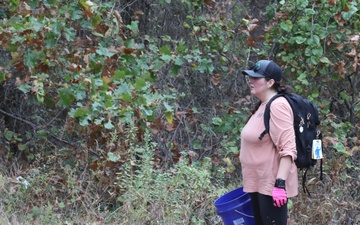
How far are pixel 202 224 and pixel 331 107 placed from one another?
327 cm

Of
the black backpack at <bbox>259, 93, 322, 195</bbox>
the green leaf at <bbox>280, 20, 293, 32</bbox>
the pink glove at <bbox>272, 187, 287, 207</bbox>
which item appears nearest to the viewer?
the pink glove at <bbox>272, 187, 287, 207</bbox>

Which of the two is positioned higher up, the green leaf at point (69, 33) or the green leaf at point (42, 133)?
the green leaf at point (69, 33)

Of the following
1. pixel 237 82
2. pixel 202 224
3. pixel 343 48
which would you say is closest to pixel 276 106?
pixel 202 224

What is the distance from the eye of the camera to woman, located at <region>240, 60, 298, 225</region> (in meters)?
4.51

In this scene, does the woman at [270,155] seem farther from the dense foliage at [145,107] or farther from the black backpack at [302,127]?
the dense foliage at [145,107]

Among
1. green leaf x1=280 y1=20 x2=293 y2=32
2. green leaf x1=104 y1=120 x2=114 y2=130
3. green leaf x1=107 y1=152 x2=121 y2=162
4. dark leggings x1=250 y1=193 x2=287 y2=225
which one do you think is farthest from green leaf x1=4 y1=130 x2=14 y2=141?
dark leggings x1=250 y1=193 x2=287 y2=225

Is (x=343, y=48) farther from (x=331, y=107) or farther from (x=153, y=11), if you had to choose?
(x=153, y=11)

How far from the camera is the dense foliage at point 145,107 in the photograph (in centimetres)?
625

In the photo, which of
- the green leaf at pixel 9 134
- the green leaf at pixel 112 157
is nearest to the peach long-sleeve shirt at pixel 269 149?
the green leaf at pixel 112 157

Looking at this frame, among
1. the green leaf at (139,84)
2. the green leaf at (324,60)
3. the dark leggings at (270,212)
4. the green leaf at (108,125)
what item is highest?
the dark leggings at (270,212)

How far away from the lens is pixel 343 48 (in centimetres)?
800

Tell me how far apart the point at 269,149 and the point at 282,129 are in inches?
8.2

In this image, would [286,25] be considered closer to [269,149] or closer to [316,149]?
[316,149]

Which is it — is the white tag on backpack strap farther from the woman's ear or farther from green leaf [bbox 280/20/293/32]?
green leaf [bbox 280/20/293/32]
